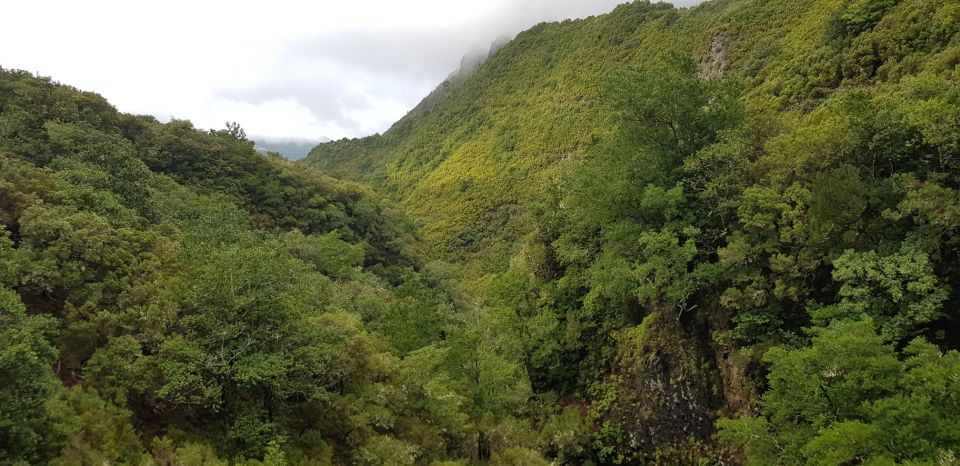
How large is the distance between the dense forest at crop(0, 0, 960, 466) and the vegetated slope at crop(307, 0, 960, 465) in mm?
105

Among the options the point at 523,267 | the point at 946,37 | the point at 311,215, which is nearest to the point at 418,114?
the point at 311,215

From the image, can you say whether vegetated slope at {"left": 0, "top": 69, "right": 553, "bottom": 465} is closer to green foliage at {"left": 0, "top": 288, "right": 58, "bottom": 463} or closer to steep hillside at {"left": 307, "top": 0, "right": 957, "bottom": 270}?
green foliage at {"left": 0, "top": 288, "right": 58, "bottom": 463}

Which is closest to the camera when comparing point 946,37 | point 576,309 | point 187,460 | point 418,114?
point 187,460

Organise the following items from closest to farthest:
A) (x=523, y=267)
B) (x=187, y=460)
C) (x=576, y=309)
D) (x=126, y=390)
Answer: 1. (x=187, y=460)
2. (x=126, y=390)
3. (x=576, y=309)
4. (x=523, y=267)

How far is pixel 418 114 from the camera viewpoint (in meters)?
162

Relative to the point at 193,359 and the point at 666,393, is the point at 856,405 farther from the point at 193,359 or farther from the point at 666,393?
the point at 193,359

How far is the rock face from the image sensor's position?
2031cm

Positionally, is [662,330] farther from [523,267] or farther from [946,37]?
[946,37]

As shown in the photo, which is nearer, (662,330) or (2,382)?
(2,382)

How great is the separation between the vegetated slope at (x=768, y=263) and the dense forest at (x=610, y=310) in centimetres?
10

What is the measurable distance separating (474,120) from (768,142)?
99505 mm

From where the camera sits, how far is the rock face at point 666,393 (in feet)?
66.6

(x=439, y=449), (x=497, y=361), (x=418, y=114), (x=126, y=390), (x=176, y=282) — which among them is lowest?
(x=439, y=449)

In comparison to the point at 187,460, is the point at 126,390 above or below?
above
